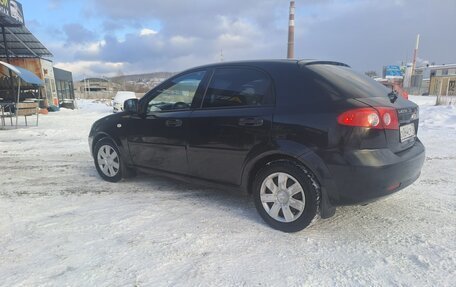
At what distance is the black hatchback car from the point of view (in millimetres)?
2885

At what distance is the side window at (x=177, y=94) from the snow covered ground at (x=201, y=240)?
3.65 feet

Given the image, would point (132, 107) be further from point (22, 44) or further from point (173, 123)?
point (22, 44)

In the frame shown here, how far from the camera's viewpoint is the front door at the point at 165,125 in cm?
397

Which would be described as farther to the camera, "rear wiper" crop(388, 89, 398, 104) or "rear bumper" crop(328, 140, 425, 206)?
"rear wiper" crop(388, 89, 398, 104)

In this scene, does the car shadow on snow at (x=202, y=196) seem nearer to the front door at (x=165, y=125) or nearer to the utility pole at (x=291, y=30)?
the front door at (x=165, y=125)

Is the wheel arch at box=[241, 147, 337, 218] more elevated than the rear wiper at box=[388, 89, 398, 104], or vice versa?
the rear wiper at box=[388, 89, 398, 104]

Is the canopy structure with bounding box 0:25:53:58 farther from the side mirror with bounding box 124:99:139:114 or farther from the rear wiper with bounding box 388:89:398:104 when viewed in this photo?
the rear wiper with bounding box 388:89:398:104

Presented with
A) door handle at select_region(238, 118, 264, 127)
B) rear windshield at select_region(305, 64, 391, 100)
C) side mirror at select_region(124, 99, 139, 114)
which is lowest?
door handle at select_region(238, 118, 264, 127)

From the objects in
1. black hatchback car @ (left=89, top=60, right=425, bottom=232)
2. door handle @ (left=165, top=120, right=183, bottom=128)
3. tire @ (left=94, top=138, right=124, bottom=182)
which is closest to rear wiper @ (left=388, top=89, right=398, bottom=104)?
black hatchback car @ (left=89, top=60, right=425, bottom=232)

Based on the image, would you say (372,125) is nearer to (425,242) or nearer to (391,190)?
(391,190)

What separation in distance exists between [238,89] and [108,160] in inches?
96.8

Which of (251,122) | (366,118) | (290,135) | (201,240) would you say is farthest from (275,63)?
(201,240)

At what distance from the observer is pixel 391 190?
118 inches

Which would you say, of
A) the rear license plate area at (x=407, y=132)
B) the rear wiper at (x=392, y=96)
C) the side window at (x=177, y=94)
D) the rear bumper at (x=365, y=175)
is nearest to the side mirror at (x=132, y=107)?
the side window at (x=177, y=94)
